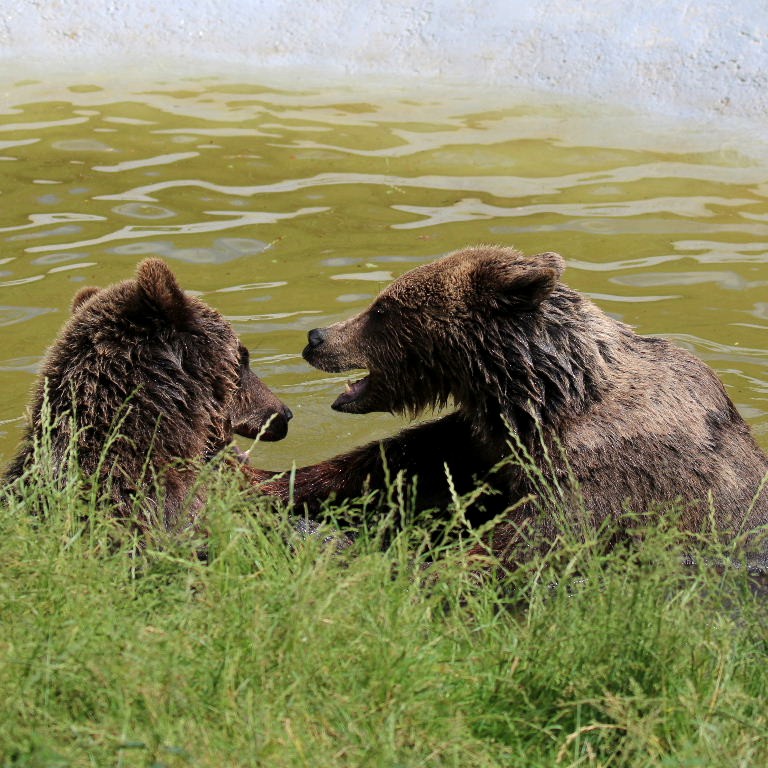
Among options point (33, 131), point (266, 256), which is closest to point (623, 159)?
point (266, 256)

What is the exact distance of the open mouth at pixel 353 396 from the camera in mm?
6633

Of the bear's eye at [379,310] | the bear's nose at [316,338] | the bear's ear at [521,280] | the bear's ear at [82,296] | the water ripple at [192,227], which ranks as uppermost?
the bear's ear at [521,280]

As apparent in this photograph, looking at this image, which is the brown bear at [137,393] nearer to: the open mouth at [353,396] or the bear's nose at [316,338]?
the bear's nose at [316,338]

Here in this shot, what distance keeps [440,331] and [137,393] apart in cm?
155

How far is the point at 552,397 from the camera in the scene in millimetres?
5941

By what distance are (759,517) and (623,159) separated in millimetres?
7643

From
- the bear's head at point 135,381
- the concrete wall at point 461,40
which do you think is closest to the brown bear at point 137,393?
the bear's head at point 135,381

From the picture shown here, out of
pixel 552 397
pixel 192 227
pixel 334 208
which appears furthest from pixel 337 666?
pixel 334 208

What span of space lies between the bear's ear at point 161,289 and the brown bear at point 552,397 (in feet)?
4.11

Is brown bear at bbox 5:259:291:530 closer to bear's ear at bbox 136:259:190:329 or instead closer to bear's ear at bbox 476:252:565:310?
bear's ear at bbox 136:259:190:329

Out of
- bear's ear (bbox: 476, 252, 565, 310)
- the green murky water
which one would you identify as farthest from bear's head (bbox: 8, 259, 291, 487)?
the green murky water

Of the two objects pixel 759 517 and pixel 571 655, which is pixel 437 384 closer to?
pixel 759 517

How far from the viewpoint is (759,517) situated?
6184 mm

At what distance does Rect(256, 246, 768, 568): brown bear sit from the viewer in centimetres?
590
